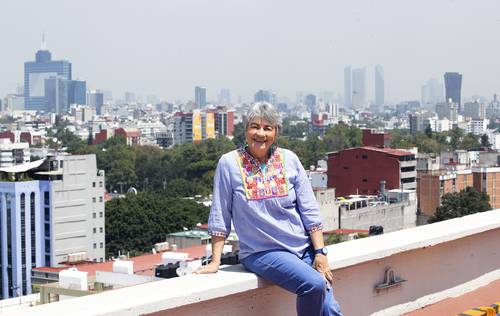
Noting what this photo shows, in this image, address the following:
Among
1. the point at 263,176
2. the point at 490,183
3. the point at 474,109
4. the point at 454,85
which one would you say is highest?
the point at 454,85

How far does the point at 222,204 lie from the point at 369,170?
114 ft

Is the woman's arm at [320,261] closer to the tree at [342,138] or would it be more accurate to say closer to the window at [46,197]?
the window at [46,197]

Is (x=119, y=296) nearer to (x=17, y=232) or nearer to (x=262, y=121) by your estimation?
(x=262, y=121)

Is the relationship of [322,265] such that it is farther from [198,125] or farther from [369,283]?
[198,125]

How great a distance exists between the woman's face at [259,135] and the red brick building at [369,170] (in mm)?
33798

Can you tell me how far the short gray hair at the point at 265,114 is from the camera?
115 inches

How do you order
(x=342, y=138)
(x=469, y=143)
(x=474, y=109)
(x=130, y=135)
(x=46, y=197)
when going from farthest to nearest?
1. (x=474, y=109)
2. (x=130, y=135)
3. (x=469, y=143)
4. (x=342, y=138)
5. (x=46, y=197)

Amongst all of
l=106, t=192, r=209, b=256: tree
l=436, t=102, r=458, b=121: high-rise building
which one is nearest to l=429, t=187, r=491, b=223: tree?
l=106, t=192, r=209, b=256: tree

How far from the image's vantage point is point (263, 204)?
9.55ft

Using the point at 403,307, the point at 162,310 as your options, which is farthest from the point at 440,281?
the point at 162,310

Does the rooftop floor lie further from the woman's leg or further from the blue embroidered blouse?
the blue embroidered blouse

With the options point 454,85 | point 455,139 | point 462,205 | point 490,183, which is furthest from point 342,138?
point 454,85

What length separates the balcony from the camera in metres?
2.55

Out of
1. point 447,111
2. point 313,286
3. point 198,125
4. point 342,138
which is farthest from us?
point 447,111
